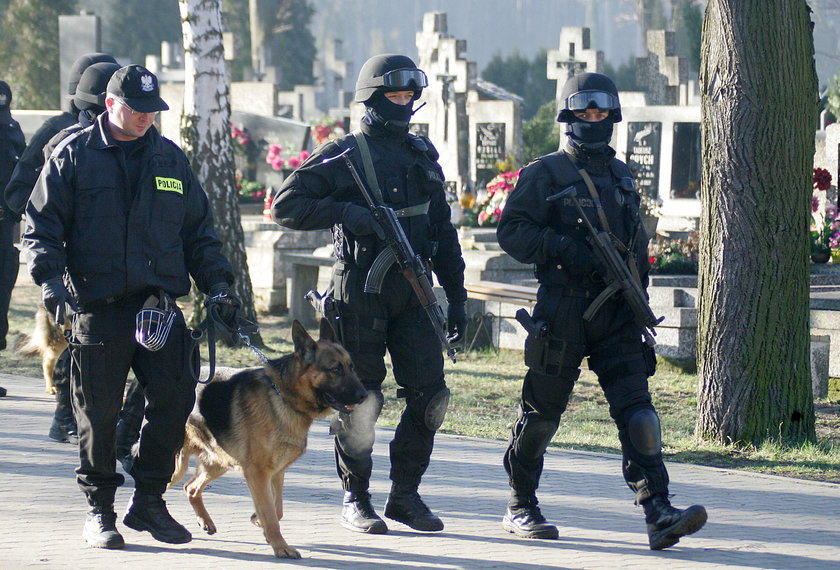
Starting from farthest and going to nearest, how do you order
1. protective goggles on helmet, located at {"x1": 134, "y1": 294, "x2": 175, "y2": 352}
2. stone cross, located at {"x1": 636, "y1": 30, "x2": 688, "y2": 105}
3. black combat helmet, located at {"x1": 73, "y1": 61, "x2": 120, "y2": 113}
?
stone cross, located at {"x1": 636, "y1": 30, "x2": 688, "y2": 105}, black combat helmet, located at {"x1": 73, "y1": 61, "x2": 120, "y2": 113}, protective goggles on helmet, located at {"x1": 134, "y1": 294, "x2": 175, "y2": 352}

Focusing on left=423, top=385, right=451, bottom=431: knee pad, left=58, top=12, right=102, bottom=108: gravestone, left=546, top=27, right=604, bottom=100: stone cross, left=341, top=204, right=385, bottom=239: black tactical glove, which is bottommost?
left=423, top=385, right=451, bottom=431: knee pad

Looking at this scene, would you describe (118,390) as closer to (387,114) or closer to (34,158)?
(387,114)

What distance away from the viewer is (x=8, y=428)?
25.5 ft

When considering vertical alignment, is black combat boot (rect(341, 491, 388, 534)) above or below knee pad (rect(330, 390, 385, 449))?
below

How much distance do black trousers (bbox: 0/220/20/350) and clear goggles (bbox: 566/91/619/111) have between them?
4295mm

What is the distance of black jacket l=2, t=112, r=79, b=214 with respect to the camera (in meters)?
6.94

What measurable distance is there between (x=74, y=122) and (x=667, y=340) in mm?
5514

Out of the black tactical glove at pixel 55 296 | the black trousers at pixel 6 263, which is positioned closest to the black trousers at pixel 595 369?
the black tactical glove at pixel 55 296

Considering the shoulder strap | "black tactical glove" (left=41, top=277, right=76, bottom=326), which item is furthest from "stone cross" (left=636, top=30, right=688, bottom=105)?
"black tactical glove" (left=41, top=277, right=76, bottom=326)

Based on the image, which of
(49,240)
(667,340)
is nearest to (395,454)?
(49,240)

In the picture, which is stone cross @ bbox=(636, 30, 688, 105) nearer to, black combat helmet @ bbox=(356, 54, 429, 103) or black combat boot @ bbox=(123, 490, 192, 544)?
black combat helmet @ bbox=(356, 54, 429, 103)

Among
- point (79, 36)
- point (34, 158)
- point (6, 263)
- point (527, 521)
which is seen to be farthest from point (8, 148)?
point (79, 36)

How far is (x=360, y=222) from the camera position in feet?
17.6

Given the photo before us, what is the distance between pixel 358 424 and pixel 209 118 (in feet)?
24.1
